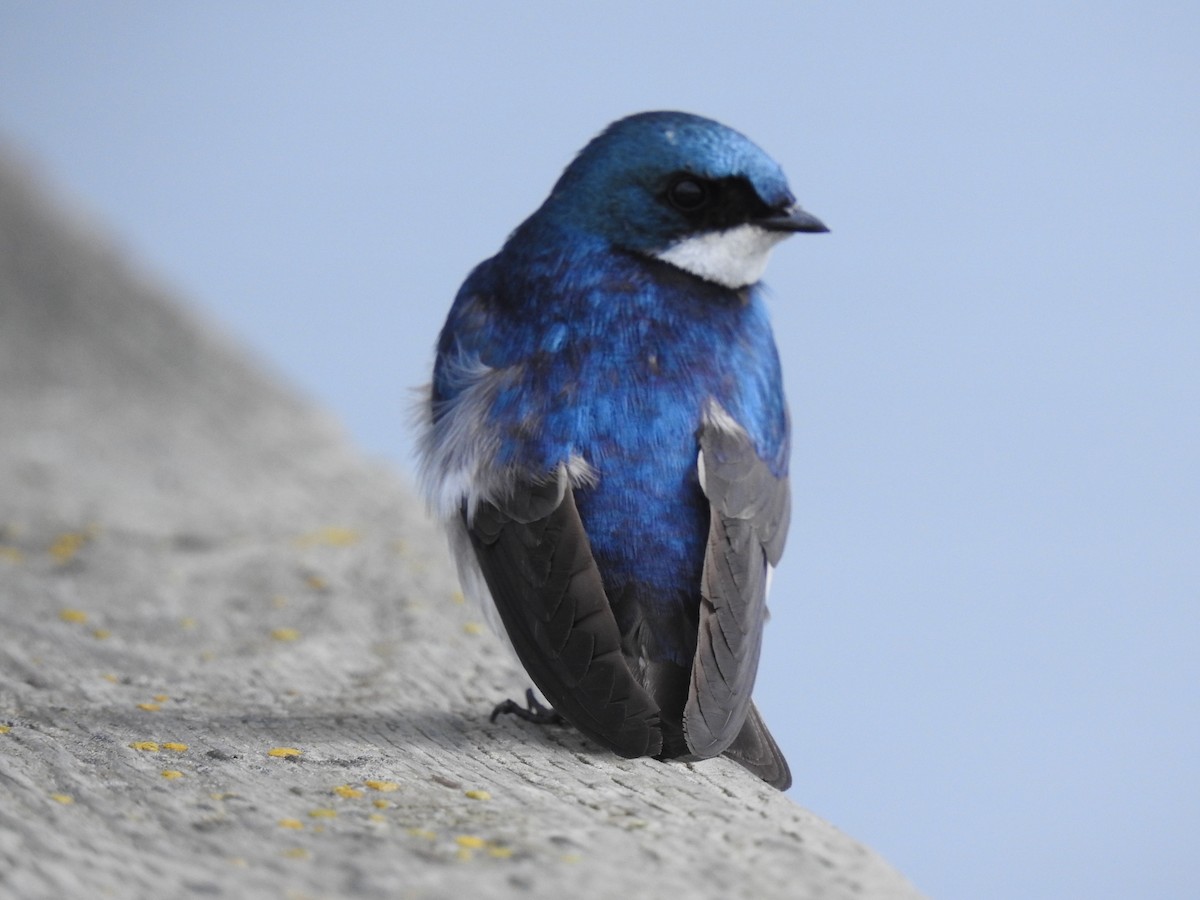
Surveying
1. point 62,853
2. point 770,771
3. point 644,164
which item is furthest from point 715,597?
point 62,853

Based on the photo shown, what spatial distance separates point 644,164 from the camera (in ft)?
8.57

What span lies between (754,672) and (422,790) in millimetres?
541

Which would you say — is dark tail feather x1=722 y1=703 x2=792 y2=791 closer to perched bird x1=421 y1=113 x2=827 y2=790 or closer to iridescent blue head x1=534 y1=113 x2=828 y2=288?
perched bird x1=421 y1=113 x2=827 y2=790

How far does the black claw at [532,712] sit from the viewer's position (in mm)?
2705

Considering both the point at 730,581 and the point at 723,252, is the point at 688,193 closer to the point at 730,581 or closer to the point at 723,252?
the point at 723,252

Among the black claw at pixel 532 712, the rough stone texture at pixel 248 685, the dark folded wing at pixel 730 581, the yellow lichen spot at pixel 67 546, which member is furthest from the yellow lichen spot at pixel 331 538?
the dark folded wing at pixel 730 581

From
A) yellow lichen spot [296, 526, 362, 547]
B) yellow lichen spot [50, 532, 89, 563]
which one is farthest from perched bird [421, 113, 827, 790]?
yellow lichen spot [50, 532, 89, 563]

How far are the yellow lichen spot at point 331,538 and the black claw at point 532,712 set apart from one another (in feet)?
4.60

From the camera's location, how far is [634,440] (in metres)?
2.50

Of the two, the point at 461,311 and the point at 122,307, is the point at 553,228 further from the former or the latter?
the point at 122,307

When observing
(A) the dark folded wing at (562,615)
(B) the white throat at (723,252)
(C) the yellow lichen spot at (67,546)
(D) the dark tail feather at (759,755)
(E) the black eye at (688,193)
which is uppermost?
(E) the black eye at (688,193)

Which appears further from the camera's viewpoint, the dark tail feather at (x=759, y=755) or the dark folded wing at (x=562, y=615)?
the dark tail feather at (x=759, y=755)

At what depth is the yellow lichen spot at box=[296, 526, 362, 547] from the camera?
13.3ft

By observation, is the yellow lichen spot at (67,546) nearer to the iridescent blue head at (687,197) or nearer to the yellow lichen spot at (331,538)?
the yellow lichen spot at (331,538)
